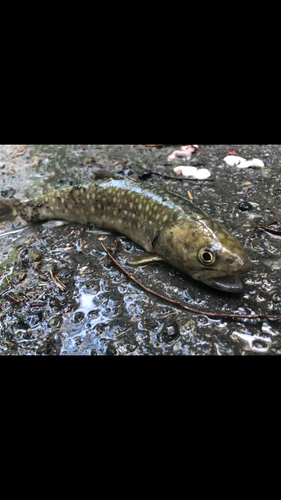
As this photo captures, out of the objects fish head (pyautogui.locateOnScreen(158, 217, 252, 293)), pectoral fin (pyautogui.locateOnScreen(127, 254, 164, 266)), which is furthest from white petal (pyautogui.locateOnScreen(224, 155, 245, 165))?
pectoral fin (pyautogui.locateOnScreen(127, 254, 164, 266))

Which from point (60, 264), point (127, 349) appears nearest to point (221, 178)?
point (60, 264)

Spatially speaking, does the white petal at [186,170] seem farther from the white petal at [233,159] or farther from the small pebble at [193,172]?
the white petal at [233,159]

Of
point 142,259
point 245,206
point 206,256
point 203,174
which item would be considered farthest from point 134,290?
point 203,174

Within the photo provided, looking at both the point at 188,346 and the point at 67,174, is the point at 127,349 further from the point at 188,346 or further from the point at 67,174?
the point at 67,174

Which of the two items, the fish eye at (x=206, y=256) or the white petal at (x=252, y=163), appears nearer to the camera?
the fish eye at (x=206, y=256)

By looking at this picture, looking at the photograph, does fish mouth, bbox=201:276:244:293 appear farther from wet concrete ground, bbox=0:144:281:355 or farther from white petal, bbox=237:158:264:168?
white petal, bbox=237:158:264:168

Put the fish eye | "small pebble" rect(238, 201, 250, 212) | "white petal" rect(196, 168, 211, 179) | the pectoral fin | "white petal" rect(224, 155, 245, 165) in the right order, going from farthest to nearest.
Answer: "white petal" rect(224, 155, 245, 165)
"white petal" rect(196, 168, 211, 179)
"small pebble" rect(238, 201, 250, 212)
the pectoral fin
the fish eye

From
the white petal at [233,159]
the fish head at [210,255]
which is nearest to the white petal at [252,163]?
the white petal at [233,159]
